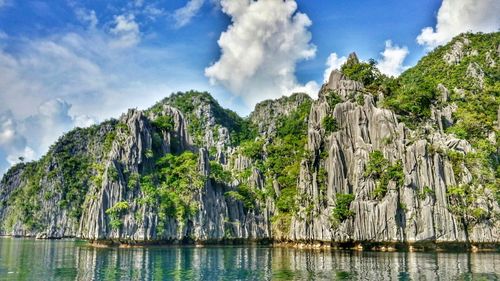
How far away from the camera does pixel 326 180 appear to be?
67.8 meters

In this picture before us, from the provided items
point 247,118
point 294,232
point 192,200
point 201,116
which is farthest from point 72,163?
point 294,232

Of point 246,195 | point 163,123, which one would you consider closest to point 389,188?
point 246,195

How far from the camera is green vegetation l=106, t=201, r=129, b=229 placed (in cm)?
6569

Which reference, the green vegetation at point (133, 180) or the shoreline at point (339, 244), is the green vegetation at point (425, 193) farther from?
the green vegetation at point (133, 180)

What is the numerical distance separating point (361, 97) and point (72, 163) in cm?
9784

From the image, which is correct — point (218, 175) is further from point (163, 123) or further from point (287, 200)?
point (163, 123)

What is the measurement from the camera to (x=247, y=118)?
162125 mm

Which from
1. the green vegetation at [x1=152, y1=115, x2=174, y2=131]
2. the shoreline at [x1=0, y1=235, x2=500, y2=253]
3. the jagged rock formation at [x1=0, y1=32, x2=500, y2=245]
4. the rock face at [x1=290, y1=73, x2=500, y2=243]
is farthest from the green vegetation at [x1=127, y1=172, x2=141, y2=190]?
the rock face at [x1=290, y1=73, x2=500, y2=243]

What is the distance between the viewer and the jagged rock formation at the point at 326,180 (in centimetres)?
5631

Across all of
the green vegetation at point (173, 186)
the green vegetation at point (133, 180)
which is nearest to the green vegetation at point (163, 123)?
the green vegetation at point (173, 186)

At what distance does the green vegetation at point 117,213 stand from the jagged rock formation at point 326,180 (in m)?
0.15

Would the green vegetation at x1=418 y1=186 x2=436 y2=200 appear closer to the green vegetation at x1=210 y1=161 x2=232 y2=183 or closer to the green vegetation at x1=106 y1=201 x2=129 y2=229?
the green vegetation at x1=210 y1=161 x2=232 y2=183

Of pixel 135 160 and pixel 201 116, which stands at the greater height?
pixel 201 116

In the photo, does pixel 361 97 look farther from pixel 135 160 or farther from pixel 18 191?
pixel 18 191
